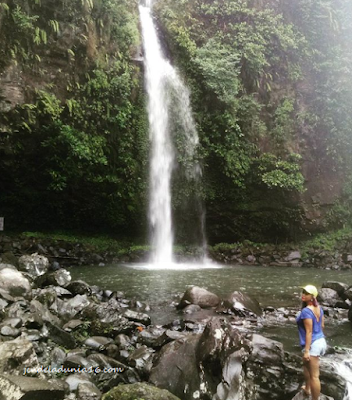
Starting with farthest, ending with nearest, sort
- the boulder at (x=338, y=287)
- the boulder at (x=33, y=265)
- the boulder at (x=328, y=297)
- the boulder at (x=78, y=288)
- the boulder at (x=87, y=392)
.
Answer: the boulder at (x=33, y=265), the boulder at (x=338, y=287), the boulder at (x=328, y=297), the boulder at (x=78, y=288), the boulder at (x=87, y=392)

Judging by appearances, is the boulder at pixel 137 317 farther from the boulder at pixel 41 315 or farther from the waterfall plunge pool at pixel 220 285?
the boulder at pixel 41 315

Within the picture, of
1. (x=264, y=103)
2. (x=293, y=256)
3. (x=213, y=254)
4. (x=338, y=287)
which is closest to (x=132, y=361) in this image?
(x=338, y=287)

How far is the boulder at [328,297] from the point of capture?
837cm

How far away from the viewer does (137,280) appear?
417 inches

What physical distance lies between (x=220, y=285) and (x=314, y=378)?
6.10m

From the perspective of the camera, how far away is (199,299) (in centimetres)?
786

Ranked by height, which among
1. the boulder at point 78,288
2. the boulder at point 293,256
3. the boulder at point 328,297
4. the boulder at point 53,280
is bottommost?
the boulder at point 293,256

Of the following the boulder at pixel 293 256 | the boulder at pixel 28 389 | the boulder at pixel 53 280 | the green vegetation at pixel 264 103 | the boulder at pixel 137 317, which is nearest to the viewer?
the boulder at pixel 28 389

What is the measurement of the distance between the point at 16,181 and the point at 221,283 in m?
8.80

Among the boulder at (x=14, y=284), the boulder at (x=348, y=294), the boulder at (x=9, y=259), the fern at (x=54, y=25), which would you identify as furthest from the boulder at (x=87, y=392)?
the fern at (x=54, y=25)

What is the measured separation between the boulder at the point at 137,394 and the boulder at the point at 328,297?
232 inches

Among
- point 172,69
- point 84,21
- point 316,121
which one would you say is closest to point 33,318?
point 84,21

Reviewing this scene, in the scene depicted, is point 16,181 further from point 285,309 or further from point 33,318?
point 285,309

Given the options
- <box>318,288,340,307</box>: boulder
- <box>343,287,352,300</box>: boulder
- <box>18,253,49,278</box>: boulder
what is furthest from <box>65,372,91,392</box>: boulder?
<box>343,287,352,300</box>: boulder
